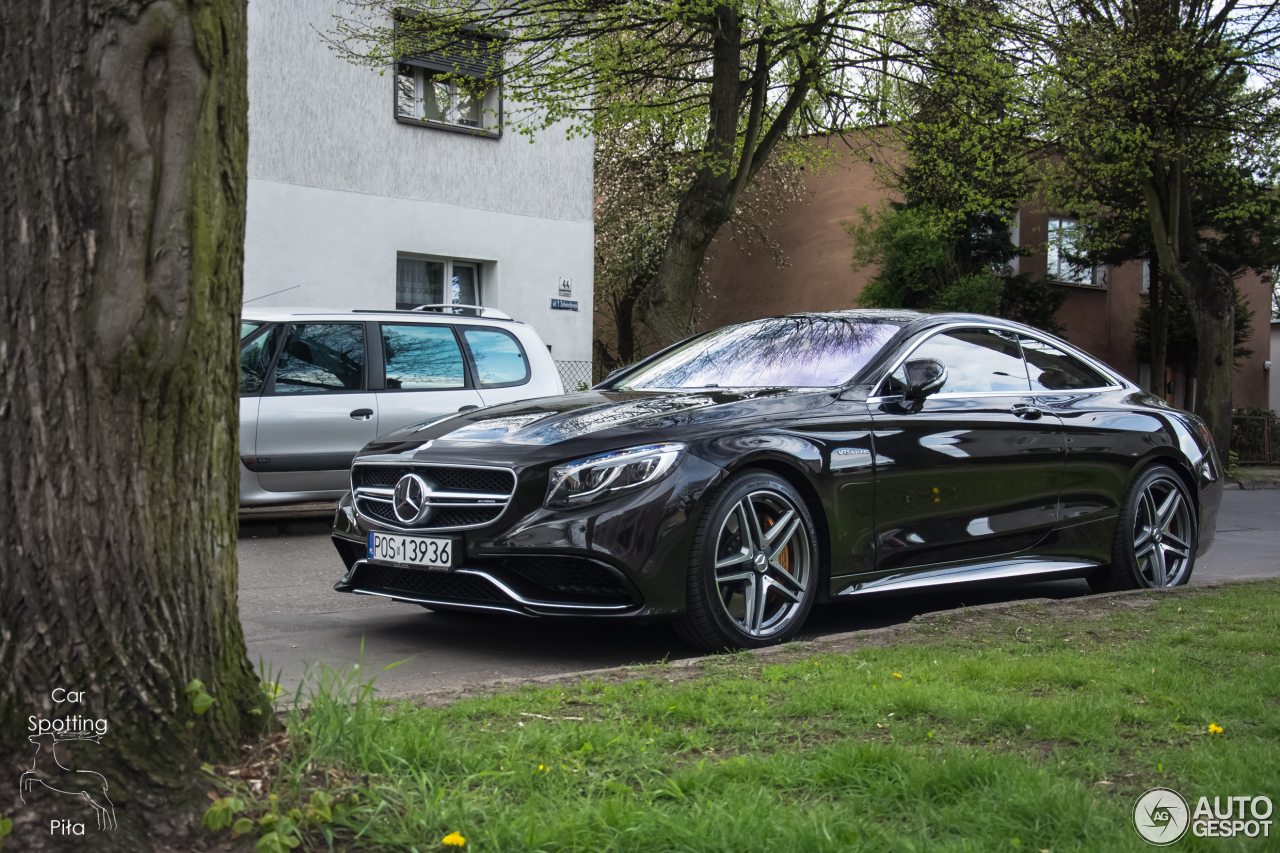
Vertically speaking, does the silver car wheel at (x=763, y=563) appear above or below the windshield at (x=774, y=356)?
below

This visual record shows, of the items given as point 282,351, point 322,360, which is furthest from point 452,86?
point 282,351

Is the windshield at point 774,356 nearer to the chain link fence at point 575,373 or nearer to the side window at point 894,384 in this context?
the side window at point 894,384

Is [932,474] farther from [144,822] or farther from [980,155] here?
[980,155]

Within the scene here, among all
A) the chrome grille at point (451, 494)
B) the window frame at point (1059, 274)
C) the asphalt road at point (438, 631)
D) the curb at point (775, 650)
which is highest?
the window frame at point (1059, 274)

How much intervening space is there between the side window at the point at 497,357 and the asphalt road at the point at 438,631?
2.69 meters

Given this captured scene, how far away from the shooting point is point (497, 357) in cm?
1123

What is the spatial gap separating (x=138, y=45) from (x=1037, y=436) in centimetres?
516

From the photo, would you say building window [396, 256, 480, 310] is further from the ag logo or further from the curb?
the ag logo

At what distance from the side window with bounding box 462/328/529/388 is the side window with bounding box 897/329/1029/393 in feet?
16.6

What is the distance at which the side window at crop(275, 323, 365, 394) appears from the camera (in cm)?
1030

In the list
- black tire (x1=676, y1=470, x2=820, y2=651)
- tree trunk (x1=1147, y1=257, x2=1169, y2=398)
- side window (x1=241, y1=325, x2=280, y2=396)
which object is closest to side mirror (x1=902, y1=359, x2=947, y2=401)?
black tire (x1=676, y1=470, x2=820, y2=651)

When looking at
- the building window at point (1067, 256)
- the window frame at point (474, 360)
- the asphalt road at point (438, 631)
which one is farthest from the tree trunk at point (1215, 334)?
the window frame at point (474, 360)

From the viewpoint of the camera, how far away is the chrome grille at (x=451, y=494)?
5.25 meters

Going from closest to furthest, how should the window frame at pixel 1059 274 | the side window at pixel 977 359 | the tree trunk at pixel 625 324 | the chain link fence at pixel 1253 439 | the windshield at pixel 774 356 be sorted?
the windshield at pixel 774 356 < the side window at pixel 977 359 < the window frame at pixel 1059 274 < the chain link fence at pixel 1253 439 < the tree trunk at pixel 625 324
